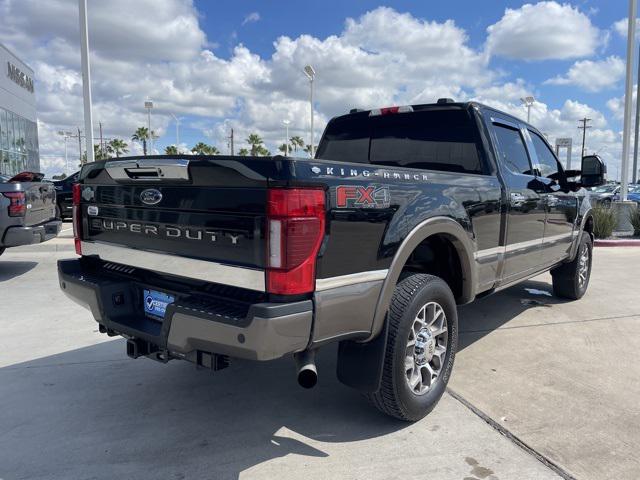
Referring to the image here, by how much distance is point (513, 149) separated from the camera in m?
4.51

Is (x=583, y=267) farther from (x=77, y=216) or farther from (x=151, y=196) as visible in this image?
(x=77, y=216)

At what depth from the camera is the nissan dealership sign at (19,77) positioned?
31.2 metres

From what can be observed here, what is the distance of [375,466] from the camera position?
8.81 ft

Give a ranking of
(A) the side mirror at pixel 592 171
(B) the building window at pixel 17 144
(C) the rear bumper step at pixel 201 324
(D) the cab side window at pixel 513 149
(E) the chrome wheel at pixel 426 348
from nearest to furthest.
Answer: (C) the rear bumper step at pixel 201 324, (E) the chrome wheel at pixel 426 348, (D) the cab side window at pixel 513 149, (A) the side mirror at pixel 592 171, (B) the building window at pixel 17 144

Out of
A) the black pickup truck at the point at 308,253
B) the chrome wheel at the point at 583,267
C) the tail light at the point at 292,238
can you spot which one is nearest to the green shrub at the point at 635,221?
the chrome wheel at the point at 583,267

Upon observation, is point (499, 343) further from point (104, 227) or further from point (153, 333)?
point (104, 227)

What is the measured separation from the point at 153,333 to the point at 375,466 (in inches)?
54.5

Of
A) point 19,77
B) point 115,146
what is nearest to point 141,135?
point 115,146

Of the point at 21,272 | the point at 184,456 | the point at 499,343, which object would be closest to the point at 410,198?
the point at 184,456

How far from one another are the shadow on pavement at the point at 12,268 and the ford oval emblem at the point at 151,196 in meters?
5.68

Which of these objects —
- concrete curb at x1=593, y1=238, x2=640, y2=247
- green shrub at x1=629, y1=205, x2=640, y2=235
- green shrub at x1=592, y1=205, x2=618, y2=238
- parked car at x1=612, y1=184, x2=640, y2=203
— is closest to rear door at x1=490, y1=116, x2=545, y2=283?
concrete curb at x1=593, y1=238, x2=640, y2=247

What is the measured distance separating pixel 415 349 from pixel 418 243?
664mm

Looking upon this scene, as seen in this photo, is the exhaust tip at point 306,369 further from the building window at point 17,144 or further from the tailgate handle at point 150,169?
the building window at point 17,144

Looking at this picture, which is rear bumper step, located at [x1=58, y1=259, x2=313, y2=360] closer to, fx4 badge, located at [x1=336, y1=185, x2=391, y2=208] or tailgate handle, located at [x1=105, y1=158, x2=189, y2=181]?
fx4 badge, located at [x1=336, y1=185, x2=391, y2=208]
